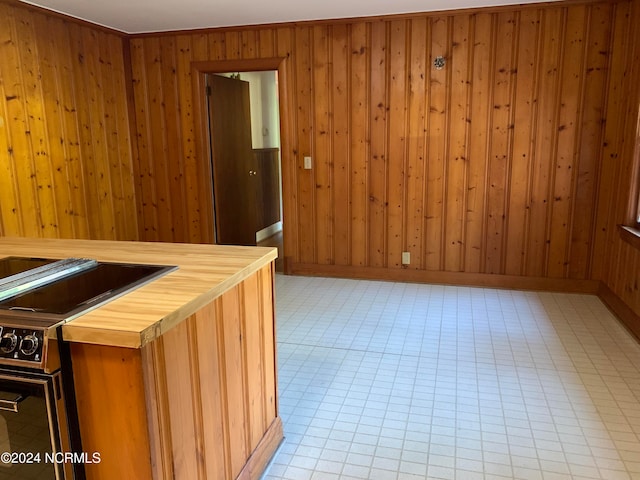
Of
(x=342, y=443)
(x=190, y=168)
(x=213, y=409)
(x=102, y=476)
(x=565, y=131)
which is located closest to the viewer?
(x=102, y=476)

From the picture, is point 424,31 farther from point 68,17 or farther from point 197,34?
point 68,17

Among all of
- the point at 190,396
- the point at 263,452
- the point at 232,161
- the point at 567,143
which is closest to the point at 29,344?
the point at 190,396

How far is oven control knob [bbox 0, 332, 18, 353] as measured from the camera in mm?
1250

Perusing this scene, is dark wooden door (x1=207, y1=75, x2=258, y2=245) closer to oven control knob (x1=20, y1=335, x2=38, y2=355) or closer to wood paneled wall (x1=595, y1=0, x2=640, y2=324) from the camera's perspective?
wood paneled wall (x1=595, y1=0, x2=640, y2=324)

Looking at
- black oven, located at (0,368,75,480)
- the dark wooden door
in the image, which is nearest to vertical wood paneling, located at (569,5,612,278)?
the dark wooden door

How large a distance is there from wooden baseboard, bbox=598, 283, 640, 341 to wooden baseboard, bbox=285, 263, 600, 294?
0.17 meters

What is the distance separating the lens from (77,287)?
5.07ft

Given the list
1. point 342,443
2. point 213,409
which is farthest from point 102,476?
point 342,443

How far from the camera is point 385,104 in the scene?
4.41 m

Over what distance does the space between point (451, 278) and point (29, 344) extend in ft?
12.7

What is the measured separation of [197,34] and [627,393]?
460 centimetres

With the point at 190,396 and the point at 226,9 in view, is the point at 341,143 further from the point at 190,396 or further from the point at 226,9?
the point at 190,396

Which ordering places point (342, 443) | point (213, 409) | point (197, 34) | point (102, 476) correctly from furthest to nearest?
point (197, 34)
point (342, 443)
point (213, 409)
point (102, 476)

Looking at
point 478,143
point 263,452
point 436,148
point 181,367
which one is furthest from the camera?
point 436,148
